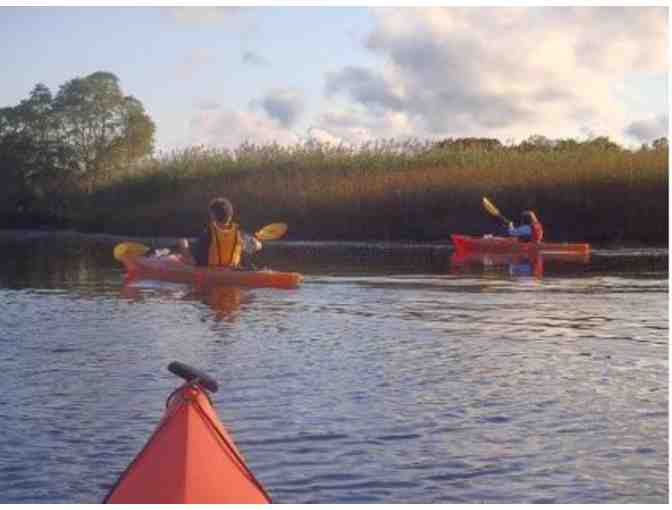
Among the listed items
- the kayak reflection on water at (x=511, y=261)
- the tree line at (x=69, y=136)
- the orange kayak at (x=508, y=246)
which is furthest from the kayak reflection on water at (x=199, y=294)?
the tree line at (x=69, y=136)

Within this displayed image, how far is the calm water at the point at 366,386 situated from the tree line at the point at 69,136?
3588 cm

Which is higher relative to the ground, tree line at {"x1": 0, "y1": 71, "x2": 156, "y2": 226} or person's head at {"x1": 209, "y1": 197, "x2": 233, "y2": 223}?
tree line at {"x1": 0, "y1": 71, "x2": 156, "y2": 226}

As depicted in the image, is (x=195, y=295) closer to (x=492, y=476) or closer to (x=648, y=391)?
(x=648, y=391)

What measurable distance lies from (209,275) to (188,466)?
29.5 ft

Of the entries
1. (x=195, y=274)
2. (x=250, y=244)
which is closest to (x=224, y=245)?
A: (x=250, y=244)

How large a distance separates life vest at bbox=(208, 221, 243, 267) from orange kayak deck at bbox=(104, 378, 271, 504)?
8.60 metres

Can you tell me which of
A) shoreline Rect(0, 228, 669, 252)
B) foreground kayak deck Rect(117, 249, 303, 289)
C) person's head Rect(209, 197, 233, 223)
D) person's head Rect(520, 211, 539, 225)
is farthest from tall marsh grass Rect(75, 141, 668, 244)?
person's head Rect(209, 197, 233, 223)

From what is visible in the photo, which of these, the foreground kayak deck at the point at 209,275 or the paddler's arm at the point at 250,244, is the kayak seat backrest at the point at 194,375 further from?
the paddler's arm at the point at 250,244

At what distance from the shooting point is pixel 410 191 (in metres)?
23.8

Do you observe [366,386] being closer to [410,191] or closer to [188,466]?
[188,466]

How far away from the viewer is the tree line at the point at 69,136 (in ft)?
157

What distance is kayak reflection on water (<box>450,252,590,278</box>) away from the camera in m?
16.0

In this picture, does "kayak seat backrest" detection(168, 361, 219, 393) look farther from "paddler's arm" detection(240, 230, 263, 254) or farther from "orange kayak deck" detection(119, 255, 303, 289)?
"paddler's arm" detection(240, 230, 263, 254)

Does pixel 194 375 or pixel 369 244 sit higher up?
pixel 369 244
